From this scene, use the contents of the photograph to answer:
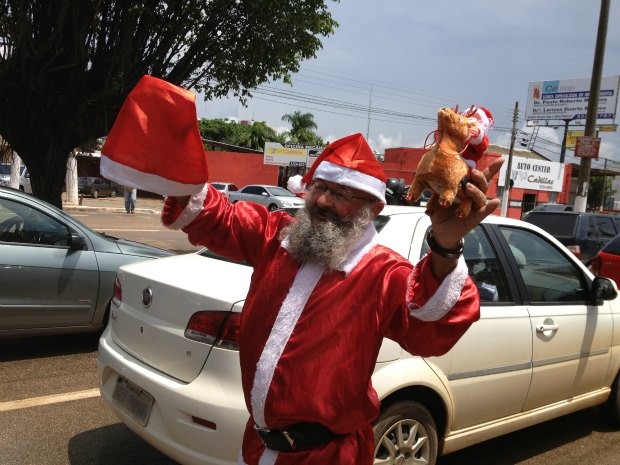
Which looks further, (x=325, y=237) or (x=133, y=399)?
(x=133, y=399)

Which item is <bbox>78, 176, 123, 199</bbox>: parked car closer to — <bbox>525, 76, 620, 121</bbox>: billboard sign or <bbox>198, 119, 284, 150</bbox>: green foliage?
<bbox>198, 119, 284, 150</bbox>: green foliage

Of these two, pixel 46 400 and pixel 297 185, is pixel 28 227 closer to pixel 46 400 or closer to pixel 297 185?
pixel 46 400

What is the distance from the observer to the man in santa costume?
1.61m

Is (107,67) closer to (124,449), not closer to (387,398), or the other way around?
(124,449)

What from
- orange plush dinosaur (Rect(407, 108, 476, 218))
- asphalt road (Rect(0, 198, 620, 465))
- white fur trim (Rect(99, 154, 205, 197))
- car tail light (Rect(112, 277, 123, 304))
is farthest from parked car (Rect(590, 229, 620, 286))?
white fur trim (Rect(99, 154, 205, 197))

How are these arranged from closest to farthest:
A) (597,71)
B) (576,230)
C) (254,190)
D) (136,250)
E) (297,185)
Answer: (297,185) < (136,250) < (576,230) < (597,71) < (254,190)

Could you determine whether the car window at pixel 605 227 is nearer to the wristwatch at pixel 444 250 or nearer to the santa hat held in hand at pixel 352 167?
the santa hat held in hand at pixel 352 167

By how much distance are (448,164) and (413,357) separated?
1664 mm

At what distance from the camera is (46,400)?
3.92 meters

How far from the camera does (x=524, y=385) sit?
10.8 ft

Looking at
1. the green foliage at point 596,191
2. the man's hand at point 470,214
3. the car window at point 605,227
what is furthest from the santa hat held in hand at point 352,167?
the green foliage at point 596,191

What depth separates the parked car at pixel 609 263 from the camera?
21.7 feet

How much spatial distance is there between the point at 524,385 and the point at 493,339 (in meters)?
0.47

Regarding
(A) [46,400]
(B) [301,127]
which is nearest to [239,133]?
(B) [301,127]
